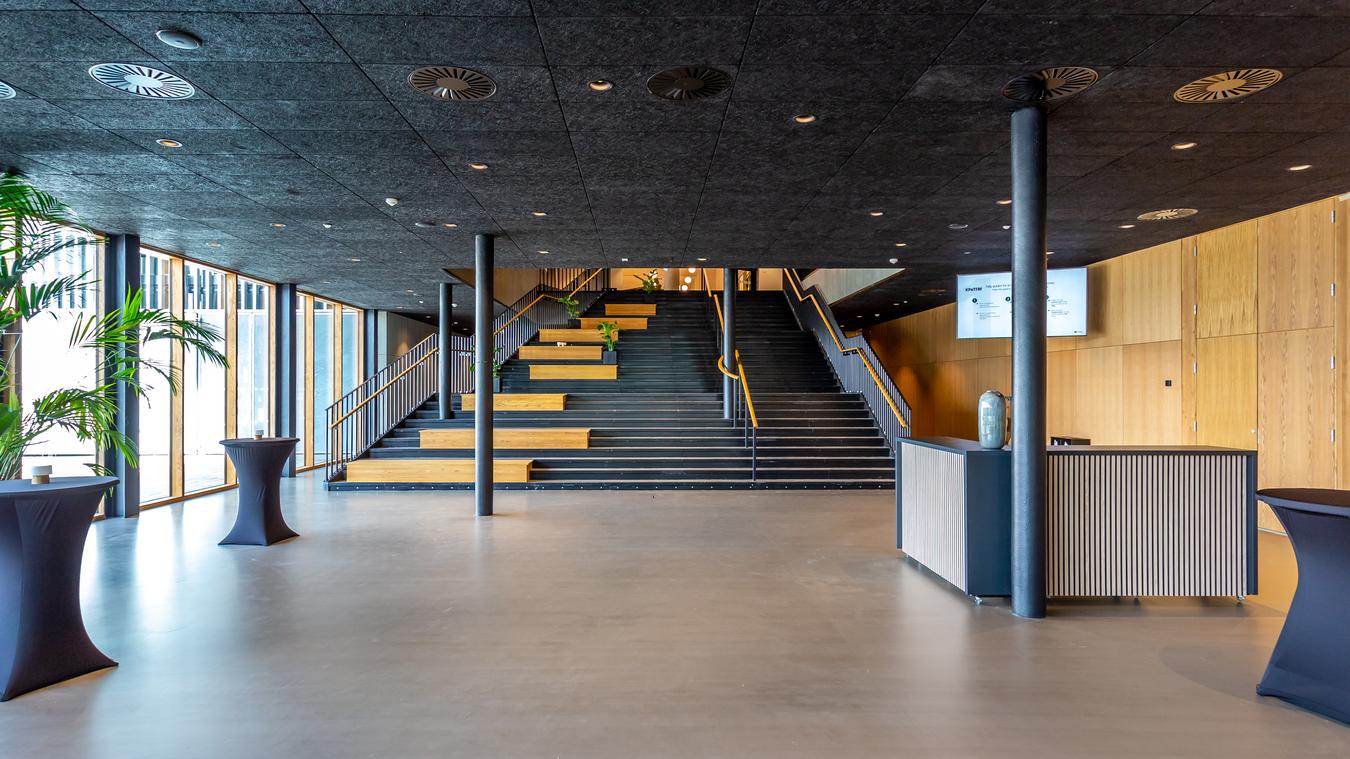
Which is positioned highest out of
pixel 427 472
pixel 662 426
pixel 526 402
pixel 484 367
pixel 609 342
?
pixel 609 342

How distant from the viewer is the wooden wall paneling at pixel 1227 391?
7434 millimetres

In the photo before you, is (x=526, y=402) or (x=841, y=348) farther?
(x=841, y=348)

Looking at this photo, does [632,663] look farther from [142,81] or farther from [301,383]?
[301,383]

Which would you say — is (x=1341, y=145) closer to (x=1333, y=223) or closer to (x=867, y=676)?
(x=1333, y=223)

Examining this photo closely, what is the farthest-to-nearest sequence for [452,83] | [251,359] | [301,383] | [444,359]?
[301,383] < [444,359] < [251,359] < [452,83]

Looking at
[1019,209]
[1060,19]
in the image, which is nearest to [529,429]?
[1019,209]

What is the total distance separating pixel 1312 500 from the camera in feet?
9.92

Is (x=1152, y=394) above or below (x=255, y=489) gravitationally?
above

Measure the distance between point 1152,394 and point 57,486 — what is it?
1064 centimetres

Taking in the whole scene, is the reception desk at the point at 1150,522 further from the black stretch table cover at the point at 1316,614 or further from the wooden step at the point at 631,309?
the wooden step at the point at 631,309

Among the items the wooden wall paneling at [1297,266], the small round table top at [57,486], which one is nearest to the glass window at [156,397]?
the small round table top at [57,486]

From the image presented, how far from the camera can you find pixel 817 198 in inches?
272

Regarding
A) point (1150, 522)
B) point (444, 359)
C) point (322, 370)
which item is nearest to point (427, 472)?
point (444, 359)

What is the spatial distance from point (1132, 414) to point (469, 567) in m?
8.64
